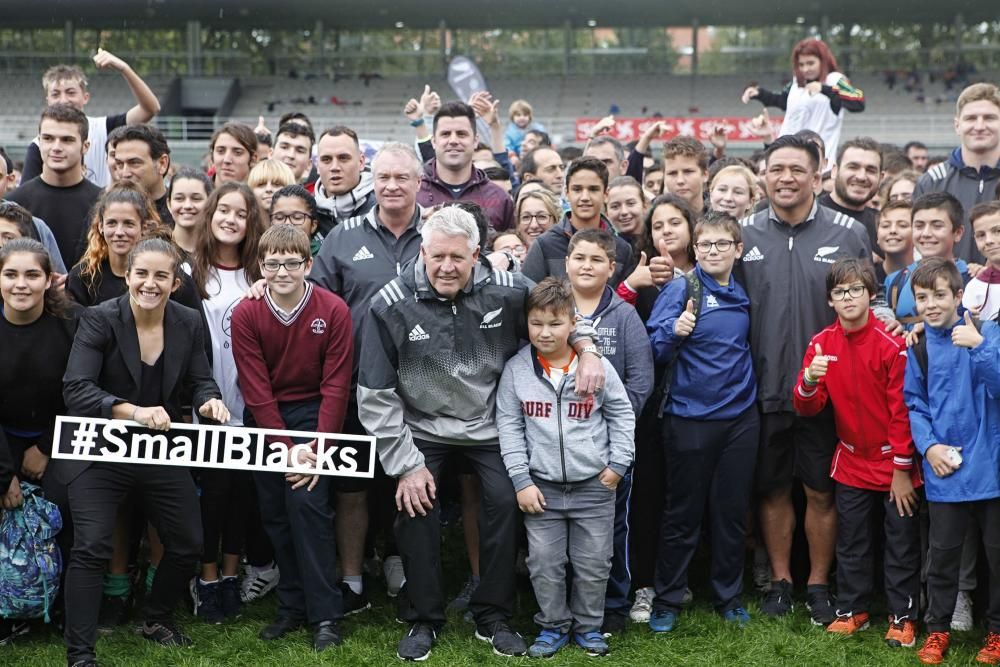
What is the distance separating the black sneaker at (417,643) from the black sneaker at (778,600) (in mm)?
1771

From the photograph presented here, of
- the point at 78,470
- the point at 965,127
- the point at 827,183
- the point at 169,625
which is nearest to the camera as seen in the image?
the point at 78,470

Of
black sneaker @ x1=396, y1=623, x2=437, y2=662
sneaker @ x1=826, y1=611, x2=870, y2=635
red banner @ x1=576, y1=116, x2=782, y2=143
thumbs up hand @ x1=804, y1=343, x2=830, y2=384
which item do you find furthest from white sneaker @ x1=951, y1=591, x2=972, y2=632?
red banner @ x1=576, y1=116, x2=782, y2=143

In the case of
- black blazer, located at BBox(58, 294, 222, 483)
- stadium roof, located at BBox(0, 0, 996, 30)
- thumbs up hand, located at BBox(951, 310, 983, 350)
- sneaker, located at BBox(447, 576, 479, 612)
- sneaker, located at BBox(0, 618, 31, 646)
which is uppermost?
stadium roof, located at BBox(0, 0, 996, 30)

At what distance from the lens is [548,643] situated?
4934 millimetres

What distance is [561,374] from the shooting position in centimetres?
496

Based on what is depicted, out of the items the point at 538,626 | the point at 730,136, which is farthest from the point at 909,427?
the point at 730,136

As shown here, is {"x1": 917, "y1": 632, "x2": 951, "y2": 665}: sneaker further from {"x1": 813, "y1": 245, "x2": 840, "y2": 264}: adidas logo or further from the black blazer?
the black blazer

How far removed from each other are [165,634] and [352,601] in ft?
3.15

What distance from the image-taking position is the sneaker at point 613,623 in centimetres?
518

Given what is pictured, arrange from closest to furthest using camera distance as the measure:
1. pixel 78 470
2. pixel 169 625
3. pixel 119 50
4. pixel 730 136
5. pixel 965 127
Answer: pixel 78 470
pixel 169 625
pixel 965 127
pixel 730 136
pixel 119 50

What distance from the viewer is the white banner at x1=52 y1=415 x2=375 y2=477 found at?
183 inches

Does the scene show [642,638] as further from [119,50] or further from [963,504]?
[119,50]

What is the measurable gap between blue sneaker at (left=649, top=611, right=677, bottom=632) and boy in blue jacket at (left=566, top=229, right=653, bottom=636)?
168 mm

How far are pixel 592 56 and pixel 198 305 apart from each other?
32.5 m
